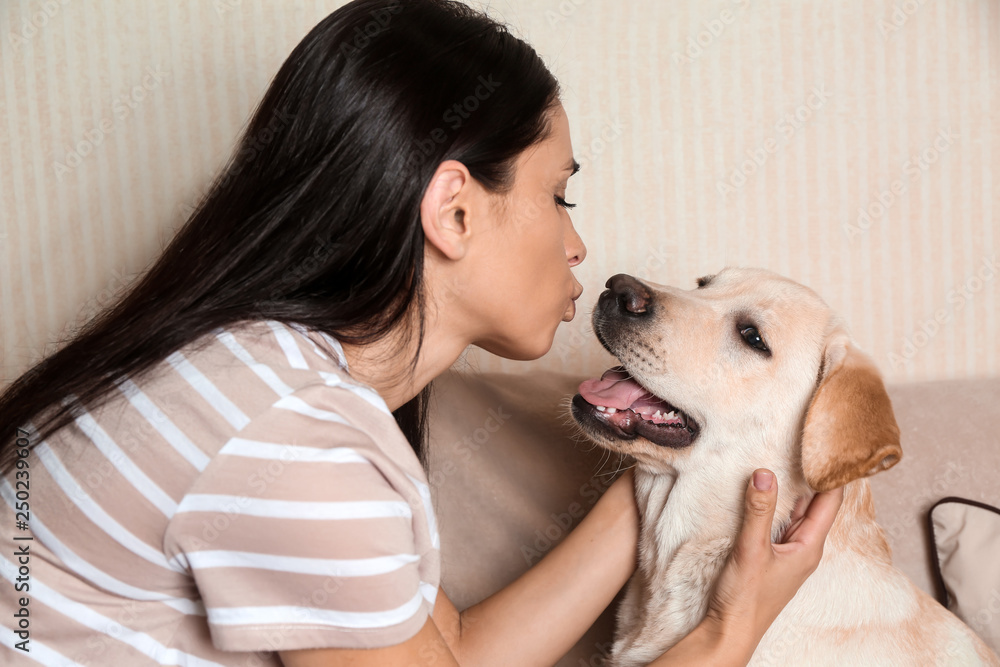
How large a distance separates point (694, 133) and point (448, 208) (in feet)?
4.69

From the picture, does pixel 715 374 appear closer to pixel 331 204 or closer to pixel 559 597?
pixel 559 597

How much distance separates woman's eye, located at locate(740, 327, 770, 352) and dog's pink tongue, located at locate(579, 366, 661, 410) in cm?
21

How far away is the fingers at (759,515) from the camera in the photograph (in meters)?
1.30

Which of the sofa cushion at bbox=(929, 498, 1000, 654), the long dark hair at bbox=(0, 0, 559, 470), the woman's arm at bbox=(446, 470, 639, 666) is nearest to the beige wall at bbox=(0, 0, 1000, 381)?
the sofa cushion at bbox=(929, 498, 1000, 654)

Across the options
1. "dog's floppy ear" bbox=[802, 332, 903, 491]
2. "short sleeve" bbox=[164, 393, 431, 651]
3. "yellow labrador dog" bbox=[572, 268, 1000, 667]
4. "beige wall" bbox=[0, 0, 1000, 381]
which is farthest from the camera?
"beige wall" bbox=[0, 0, 1000, 381]

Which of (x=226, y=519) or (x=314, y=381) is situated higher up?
(x=314, y=381)

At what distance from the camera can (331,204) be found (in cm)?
112

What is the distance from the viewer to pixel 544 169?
1.30m

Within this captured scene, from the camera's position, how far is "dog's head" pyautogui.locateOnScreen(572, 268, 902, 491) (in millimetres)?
1423

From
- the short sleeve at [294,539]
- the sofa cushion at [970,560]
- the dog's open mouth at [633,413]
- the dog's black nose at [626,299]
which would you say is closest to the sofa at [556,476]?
the sofa cushion at [970,560]

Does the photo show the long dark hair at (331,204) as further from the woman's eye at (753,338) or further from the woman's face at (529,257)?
the woman's eye at (753,338)

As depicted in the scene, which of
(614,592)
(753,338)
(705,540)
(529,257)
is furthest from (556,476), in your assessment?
(529,257)

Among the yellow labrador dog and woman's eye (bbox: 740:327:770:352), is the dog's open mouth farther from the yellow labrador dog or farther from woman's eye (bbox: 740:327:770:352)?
woman's eye (bbox: 740:327:770:352)

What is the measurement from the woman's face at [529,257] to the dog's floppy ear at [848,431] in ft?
1.62
